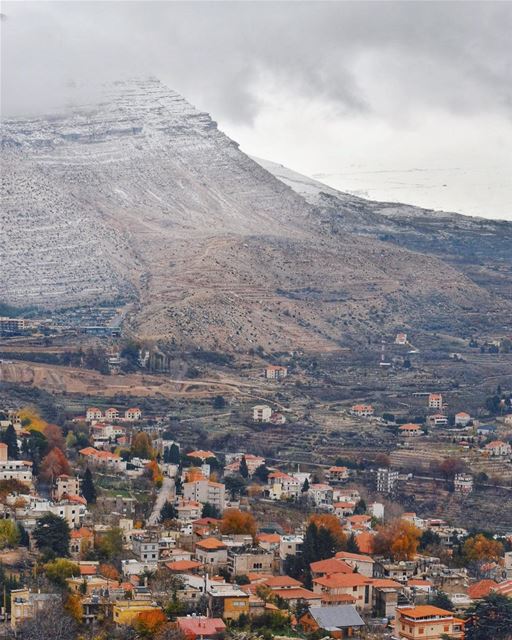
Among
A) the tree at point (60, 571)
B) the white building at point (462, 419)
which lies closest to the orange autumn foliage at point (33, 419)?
the white building at point (462, 419)

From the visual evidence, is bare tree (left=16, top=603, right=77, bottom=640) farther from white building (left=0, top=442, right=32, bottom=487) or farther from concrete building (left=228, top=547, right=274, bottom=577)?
white building (left=0, top=442, right=32, bottom=487)

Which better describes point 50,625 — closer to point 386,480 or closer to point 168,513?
point 168,513

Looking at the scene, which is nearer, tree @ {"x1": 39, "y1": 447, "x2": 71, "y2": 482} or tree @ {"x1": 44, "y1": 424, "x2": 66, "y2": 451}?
tree @ {"x1": 39, "y1": 447, "x2": 71, "y2": 482}

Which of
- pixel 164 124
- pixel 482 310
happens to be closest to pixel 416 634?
pixel 482 310

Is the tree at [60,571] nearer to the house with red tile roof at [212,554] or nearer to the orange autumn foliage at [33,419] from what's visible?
the house with red tile roof at [212,554]

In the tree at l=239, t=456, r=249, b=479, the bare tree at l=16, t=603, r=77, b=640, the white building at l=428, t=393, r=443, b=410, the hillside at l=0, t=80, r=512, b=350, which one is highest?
the hillside at l=0, t=80, r=512, b=350

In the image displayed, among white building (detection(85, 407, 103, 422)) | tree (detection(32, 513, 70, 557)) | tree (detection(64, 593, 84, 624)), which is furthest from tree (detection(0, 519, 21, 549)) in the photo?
white building (detection(85, 407, 103, 422))

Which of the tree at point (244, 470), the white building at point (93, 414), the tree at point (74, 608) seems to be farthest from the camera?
the white building at point (93, 414)
